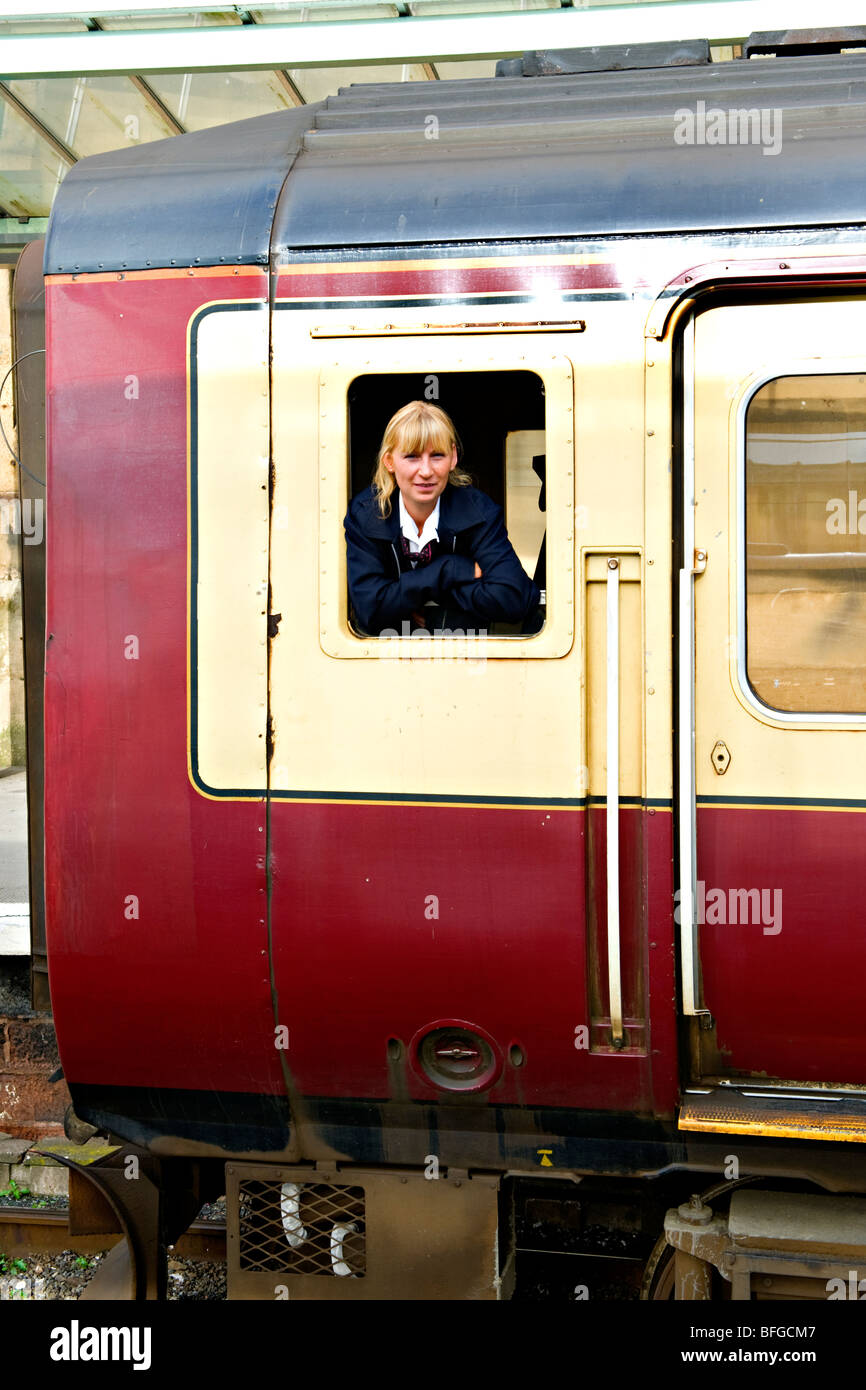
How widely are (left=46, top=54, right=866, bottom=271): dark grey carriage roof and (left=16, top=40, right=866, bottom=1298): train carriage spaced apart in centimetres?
1

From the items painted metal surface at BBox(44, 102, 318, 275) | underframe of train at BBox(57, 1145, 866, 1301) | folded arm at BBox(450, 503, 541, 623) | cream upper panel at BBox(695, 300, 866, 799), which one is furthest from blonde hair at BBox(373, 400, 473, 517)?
underframe of train at BBox(57, 1145, 866, 1301)

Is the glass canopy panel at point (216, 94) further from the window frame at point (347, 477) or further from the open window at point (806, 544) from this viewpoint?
the open window at point (806, 544)

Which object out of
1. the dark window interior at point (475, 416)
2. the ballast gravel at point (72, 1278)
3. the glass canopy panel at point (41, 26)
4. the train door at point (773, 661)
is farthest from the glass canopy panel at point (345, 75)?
the ballast gravel at point (72, 1278)

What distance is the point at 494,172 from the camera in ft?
9.80

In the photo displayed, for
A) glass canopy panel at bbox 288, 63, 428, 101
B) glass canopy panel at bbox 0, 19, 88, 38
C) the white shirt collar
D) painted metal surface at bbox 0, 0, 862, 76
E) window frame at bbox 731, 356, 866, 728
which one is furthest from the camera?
glass canopy panel at bbox 288, 63, 428, 101

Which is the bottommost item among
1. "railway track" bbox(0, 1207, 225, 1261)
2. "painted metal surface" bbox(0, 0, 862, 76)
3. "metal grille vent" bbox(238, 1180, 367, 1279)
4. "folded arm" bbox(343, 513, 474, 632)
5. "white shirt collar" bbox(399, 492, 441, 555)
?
"railway track" bbox(0, 1207, 225, 1261)

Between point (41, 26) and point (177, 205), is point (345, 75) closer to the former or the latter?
point (41, 26)

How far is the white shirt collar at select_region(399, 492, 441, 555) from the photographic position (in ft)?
10.2

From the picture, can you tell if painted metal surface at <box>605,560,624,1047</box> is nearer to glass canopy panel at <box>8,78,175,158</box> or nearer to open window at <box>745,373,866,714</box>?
open window at <box>745,373,866,714</box>

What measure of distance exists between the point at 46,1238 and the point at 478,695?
10.3 ft

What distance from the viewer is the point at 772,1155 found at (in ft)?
9.76
